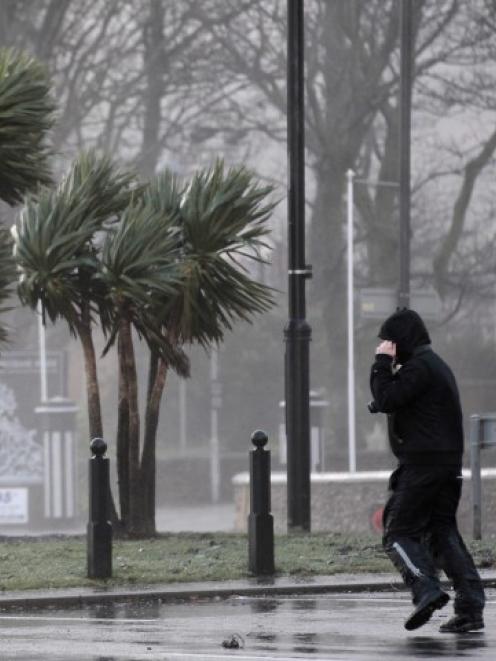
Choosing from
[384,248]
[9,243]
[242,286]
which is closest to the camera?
[242,286]

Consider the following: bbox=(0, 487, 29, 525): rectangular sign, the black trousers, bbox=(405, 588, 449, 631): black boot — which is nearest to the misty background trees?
bbox=(0, 487, 29, 525): rectangular sign

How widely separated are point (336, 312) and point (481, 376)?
2.94 m

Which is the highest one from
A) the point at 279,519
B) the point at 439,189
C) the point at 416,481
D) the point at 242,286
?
the point at 439,189

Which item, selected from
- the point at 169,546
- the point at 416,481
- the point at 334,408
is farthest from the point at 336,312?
the point at 416,481

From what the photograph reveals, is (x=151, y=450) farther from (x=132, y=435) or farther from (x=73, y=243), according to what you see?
(x=73, y=243)

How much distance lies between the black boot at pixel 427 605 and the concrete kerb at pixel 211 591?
9.02ft

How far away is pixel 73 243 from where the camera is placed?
1631 centimetres

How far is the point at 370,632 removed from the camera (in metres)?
9.64

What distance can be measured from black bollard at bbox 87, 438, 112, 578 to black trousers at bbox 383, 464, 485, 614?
10.6 feet

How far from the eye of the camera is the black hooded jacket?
31.8 ft

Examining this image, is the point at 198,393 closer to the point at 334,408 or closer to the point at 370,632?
the point at 334,408

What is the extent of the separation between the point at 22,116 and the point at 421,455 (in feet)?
27.4

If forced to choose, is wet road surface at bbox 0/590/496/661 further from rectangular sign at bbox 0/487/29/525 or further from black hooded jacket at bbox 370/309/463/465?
rectangular sign at bbox 0/487/29/525

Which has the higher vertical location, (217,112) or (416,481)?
(217,112)
